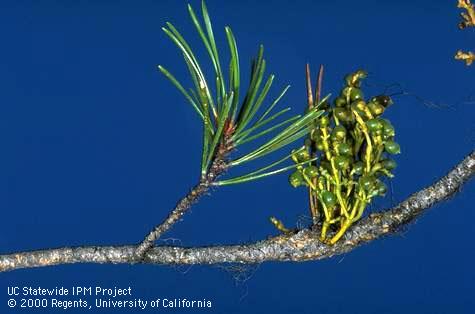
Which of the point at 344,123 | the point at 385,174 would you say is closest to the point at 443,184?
the point at 385,174

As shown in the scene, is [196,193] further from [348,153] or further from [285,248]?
[348,153]

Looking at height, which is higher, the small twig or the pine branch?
the small twig

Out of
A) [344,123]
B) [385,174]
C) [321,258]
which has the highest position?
[344,123]

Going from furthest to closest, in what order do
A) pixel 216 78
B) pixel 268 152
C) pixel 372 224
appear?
pixel 372 224 → pixel 268 152 → pixel 216 78

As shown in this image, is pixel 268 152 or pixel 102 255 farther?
pixel 102 255

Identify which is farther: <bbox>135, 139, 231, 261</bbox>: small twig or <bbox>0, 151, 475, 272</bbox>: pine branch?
<bbox>0, 151, 475, 272</bbox>: pine branch

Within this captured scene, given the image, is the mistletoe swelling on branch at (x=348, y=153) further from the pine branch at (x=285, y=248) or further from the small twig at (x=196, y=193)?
the small twig at (x=196, y=193)

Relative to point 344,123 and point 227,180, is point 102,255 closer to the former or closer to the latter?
point 227,180

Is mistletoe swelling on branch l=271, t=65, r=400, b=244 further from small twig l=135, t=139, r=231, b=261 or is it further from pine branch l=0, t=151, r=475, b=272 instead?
small twig l=135, t=139, r=231, b=261
